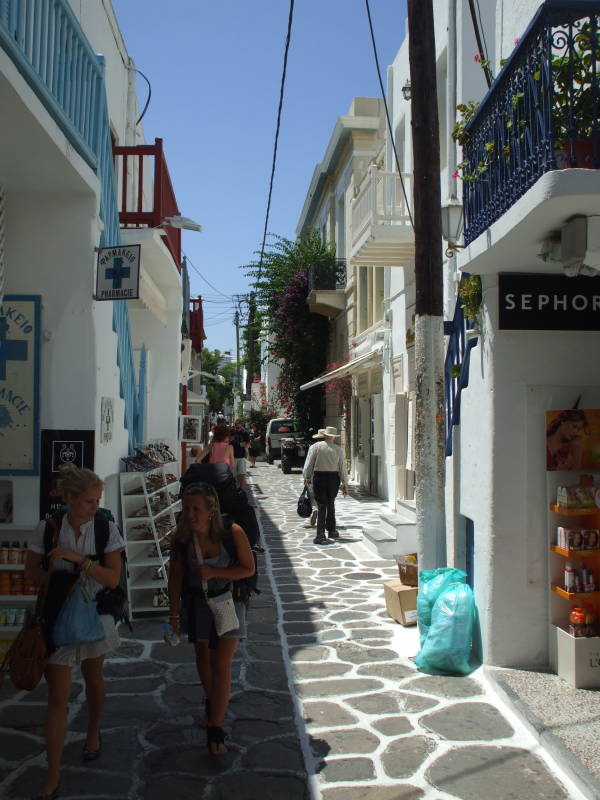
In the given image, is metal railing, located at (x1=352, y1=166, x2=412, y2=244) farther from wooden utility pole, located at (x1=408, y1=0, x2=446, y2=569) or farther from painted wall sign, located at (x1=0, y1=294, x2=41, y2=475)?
painted wall sign, located at (x1=0, y1=294, x2=41, y2=475)


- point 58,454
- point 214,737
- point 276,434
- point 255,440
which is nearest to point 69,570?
point 214,737

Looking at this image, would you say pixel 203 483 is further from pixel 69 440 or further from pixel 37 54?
pixel 37 54

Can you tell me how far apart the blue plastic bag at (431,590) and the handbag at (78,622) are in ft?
9.37

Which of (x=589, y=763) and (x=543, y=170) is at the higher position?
(x=543, y=170)

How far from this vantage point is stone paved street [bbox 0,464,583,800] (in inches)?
150

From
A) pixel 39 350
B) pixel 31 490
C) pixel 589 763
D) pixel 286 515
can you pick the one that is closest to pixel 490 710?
pixel 589 763

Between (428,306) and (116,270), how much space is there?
2.63 m

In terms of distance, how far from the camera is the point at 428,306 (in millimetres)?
6148

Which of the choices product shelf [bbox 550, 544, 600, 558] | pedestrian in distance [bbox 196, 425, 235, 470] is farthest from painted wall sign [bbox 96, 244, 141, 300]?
pedestrian in distance [bbox 196, 425, 235, 470]

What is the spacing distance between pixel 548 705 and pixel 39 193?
5333 millimetres

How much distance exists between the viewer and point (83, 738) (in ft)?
14.3

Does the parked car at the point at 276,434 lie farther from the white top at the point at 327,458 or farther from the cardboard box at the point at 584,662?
the cardboard box at the point at 584,662

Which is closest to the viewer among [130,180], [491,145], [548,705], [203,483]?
[203,483]

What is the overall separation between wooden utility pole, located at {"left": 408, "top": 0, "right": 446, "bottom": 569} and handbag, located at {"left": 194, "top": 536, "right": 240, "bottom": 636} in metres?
2.51
